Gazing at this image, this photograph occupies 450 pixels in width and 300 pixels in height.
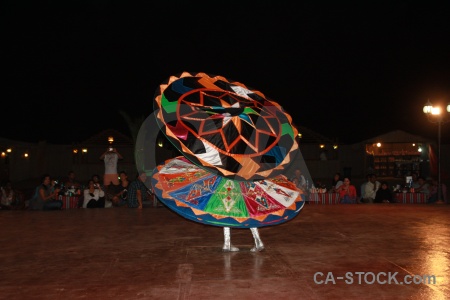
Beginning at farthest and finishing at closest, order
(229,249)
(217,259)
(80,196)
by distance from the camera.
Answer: (80,196)
(229,249)
(217,259)

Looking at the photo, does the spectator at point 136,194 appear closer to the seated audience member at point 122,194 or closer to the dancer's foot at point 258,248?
the seated audience member at point 122,194

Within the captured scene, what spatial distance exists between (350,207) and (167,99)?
7.37 meters

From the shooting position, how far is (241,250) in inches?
261

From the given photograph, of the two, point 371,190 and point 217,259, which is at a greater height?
point 371,190

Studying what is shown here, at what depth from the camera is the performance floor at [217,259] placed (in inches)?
185

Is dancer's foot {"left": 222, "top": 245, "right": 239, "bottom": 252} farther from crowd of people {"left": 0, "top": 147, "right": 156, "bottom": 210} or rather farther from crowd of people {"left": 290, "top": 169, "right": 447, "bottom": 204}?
crowd of people {"left": 290, "top": 169, "right": 447, "bottom": 204}

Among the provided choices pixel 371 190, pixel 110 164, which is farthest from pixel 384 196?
pixel 110 164

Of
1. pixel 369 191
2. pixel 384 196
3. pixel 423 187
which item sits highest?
pixel 423 187

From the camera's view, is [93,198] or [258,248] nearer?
[258,248]

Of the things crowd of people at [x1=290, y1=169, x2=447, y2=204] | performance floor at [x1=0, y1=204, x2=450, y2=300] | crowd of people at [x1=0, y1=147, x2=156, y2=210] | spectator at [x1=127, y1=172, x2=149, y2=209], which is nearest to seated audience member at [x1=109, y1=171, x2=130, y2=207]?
crowd of people at [x1=0, y1=147, x2=156, y2=210]

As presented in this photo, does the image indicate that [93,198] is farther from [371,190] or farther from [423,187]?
[423,187]

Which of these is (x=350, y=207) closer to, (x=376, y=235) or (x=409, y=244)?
(x=376, y=235)

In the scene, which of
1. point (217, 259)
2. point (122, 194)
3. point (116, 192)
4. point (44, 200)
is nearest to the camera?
point (217, 259)

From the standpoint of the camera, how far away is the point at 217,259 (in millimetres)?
6094
